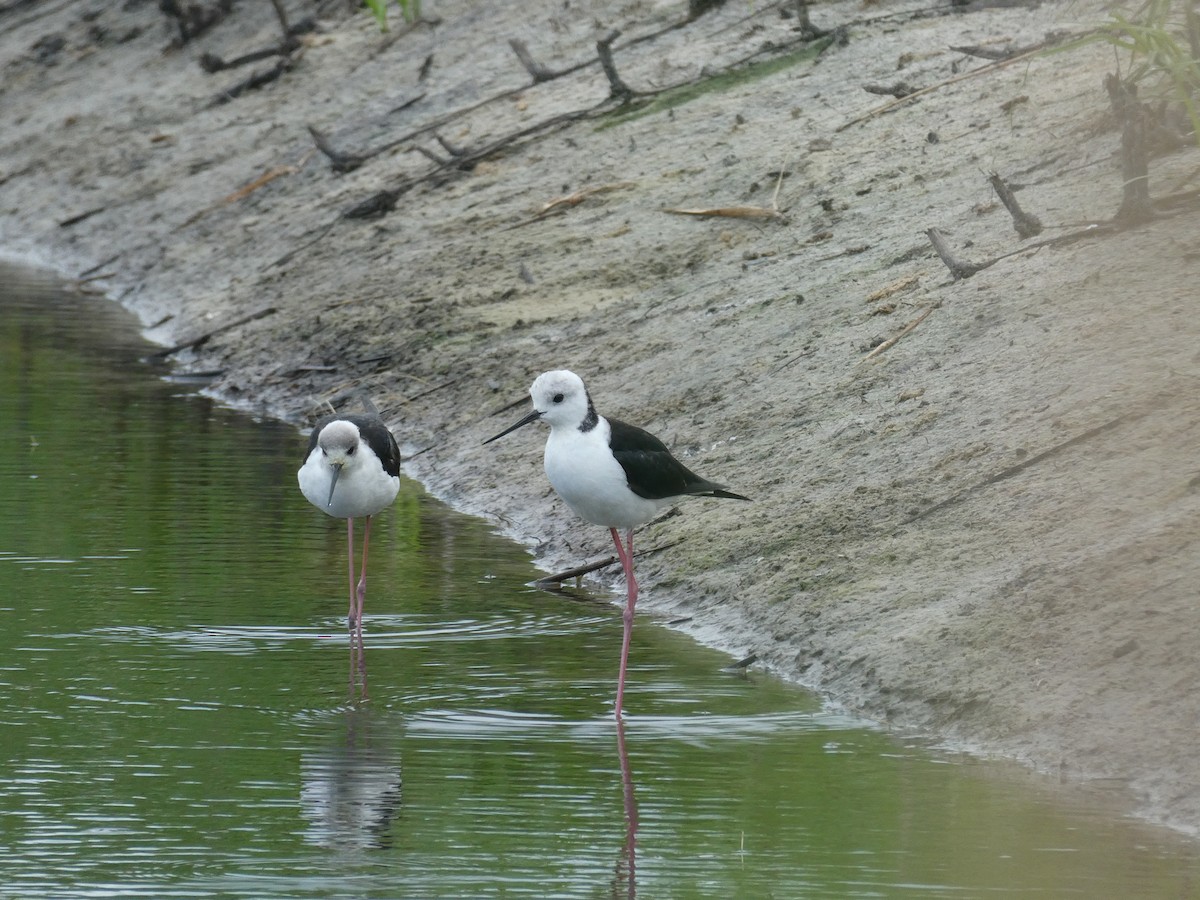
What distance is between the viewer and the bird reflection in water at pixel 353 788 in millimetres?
5629

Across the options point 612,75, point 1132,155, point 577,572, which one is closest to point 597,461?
point 577,572

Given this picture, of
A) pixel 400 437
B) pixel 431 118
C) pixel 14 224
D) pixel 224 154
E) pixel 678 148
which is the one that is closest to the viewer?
pixel 400 437

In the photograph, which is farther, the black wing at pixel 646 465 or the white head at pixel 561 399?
the black wing at pixel 646 465

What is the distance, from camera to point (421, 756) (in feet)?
20.8

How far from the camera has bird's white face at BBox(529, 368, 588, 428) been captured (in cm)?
704

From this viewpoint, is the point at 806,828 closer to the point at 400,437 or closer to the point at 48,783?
the point at 48,783

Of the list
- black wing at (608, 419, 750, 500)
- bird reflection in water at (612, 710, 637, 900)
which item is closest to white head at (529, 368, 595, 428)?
black wing at (608, 419, 750, 500)

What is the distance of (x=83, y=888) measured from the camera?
5117 mm

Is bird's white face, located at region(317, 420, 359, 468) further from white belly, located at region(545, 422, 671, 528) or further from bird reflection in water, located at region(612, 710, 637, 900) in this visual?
bird reflection in water, located at region(612, 710, 637, 900)

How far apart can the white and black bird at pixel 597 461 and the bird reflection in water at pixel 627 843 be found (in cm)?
65

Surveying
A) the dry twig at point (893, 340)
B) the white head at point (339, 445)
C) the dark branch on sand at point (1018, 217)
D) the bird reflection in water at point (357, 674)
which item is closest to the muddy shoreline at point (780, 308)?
the dry twig at point (893, 340)

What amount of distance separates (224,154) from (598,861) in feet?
43.3

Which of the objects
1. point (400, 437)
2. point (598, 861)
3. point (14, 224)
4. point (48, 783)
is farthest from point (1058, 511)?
point (14, 224)

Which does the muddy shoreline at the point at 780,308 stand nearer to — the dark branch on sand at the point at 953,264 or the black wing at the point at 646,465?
the dark branch on sand at the point at 953,264
